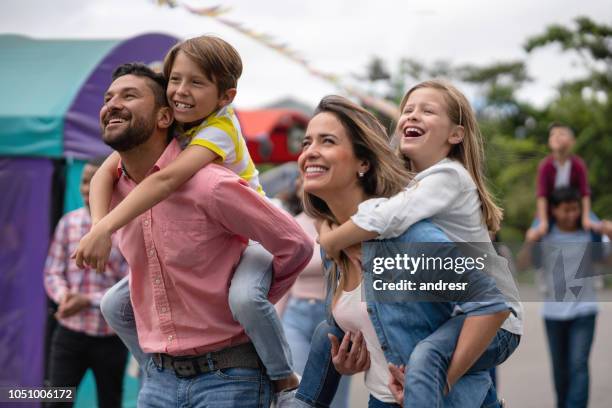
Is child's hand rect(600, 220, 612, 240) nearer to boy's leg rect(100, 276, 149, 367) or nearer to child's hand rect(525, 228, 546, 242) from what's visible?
child's hand rect(525, 228, 546, 242)

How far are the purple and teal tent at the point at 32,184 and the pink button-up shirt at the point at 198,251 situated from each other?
3.67 metres

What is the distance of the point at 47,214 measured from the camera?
21.8 ft

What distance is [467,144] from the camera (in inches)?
127

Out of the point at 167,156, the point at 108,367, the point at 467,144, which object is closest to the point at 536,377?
the point at 108,367

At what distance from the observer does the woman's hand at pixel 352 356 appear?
9.71ft

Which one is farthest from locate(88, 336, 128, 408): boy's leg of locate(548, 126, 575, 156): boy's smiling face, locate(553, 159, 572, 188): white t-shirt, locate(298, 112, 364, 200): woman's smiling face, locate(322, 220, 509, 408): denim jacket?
locate(548, 126, 575, 156): boy's smiling face

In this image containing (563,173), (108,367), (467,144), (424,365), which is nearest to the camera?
(424,365)

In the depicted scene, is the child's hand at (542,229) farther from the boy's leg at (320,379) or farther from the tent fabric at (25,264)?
the boy's leg at (320,379)

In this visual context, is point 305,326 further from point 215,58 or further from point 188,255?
point 215,58

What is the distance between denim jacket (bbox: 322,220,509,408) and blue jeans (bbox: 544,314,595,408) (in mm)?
4045

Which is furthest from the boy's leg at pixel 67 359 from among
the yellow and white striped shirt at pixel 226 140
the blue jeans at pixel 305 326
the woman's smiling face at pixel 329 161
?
the woman's smiling face at pixel 329 161

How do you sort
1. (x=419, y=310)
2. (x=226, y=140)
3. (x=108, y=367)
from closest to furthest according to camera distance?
(x=419, y=310)
(x=226, y=140)
(x=108, y=367)

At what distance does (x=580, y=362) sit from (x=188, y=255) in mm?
4467

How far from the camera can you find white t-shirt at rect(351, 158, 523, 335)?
2.80 metres
